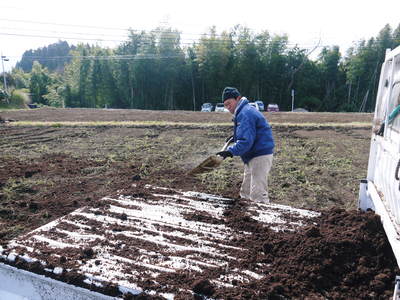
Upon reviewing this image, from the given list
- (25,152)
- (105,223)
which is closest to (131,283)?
(105,223)

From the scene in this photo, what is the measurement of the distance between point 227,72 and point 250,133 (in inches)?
1311

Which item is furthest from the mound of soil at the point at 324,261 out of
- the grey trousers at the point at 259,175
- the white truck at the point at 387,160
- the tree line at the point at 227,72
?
the tree line at the point at 227,72

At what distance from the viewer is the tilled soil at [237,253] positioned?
1822 millimetres

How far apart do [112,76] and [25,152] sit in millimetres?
31870

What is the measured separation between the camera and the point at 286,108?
3706cm

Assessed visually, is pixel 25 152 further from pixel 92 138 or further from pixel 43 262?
pixel 43 262

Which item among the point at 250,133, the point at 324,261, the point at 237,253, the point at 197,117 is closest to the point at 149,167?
the point at 250,133

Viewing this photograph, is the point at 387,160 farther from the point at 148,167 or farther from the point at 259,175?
the point at 148,167

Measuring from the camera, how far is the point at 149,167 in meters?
6.88

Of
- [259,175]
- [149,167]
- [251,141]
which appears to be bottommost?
[149,167]

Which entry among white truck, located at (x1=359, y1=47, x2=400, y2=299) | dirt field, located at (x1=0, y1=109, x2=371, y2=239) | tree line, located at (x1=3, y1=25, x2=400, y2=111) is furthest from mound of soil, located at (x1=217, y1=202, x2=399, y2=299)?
tree line, located at (x1=3, y1=25, x2=400, y2=111)

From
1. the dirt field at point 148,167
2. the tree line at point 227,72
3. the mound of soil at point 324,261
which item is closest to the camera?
the mound of soil at point 324,261

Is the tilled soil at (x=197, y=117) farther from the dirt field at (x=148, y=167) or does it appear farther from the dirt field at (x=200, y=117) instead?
the dirt field at (x=148, y=167)

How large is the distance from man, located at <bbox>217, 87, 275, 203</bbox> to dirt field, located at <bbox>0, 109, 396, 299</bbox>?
109cm
